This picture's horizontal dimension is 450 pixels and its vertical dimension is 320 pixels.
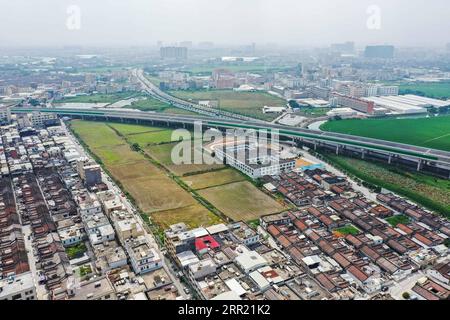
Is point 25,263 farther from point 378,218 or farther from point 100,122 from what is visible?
point 100,122

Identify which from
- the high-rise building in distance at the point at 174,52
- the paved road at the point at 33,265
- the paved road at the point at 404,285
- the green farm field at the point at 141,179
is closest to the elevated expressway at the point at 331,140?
the green farm field at the point at 141,179

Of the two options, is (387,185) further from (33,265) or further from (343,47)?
(343,47)

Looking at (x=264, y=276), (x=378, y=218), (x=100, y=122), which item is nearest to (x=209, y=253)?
(x=264, y=276)

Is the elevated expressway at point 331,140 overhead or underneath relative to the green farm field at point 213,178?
overhead

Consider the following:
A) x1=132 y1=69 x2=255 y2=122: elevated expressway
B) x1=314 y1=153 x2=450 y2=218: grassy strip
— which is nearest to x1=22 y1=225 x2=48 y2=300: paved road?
x1=314 y1=153 x2=450 y2=218: grassy strip

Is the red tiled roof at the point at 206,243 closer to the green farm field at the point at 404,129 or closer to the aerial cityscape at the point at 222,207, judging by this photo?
the aerial cityscape at the point at 222,207

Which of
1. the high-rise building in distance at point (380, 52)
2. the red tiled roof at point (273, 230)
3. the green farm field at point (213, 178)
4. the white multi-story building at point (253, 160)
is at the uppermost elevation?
the high-rise building in distance at point (380, 52)
